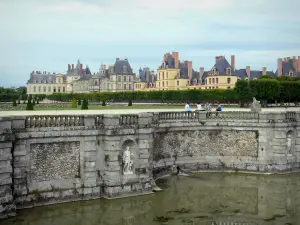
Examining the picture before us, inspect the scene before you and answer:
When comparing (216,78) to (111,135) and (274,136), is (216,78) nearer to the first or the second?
(274,136)

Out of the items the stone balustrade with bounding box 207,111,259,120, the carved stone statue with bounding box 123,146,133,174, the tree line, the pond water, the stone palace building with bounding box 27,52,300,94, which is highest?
the stone palace building with bounding box 27,52,300,94

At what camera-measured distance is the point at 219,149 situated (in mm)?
21516

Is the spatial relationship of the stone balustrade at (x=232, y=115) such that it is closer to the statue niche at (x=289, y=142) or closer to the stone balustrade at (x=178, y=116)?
the stone balustrade at (x=178, y=116)

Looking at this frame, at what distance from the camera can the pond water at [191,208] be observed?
13.5 m

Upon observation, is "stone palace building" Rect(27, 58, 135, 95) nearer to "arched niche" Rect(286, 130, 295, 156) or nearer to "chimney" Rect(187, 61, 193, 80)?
"chimney" Rect(187, 61, 193, 80)

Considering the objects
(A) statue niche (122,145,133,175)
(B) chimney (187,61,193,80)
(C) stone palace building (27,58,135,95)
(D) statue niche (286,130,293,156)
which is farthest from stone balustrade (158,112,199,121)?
(C) stone palace building (27,58,135,95)

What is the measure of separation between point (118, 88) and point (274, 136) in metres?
99.0

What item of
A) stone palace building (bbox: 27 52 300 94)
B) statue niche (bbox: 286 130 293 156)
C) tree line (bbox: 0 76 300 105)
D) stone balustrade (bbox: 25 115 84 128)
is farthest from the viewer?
stone palace building (bbox: 27 52 300 94)

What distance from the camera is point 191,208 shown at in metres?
14.9

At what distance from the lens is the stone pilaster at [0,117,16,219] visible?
44.1 feet

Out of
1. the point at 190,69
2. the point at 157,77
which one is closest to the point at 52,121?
the point at 190,69

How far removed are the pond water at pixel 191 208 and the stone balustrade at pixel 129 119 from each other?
2.97 meters

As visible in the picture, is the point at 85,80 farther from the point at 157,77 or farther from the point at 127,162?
the point at 127,162

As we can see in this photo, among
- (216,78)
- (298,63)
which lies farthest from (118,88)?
(298,63)
